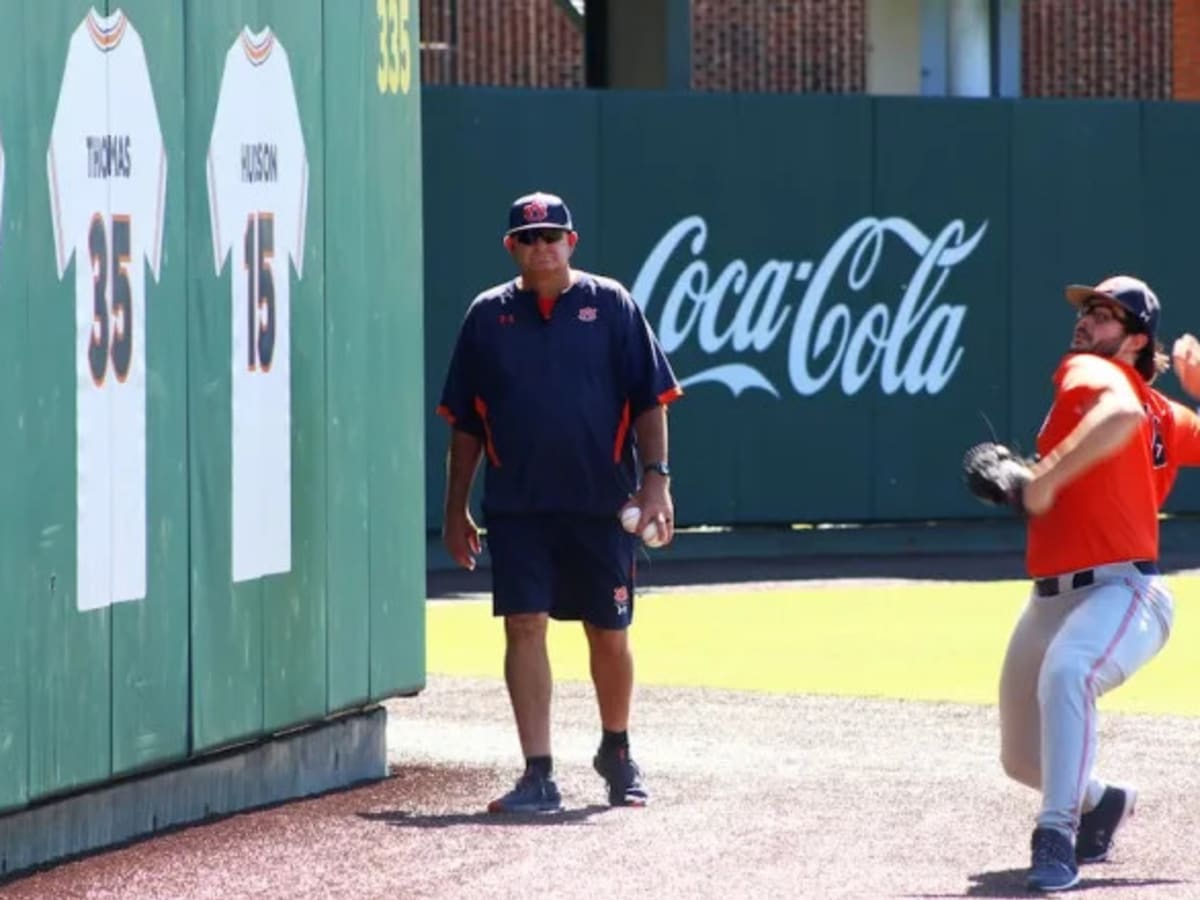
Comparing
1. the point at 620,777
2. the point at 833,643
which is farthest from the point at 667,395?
the point at 833,643

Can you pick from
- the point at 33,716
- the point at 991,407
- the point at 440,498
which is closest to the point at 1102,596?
the point at 33,716

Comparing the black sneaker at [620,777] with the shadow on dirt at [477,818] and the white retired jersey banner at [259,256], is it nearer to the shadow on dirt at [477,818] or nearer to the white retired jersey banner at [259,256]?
the shadow on dirt at [477,818]

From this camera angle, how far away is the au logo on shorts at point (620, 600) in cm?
1023

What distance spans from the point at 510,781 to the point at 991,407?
11.7 m

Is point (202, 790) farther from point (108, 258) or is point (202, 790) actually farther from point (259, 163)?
point (259, 163)

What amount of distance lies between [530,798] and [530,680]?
385mm

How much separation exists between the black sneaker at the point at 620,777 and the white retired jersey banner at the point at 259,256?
1.19 m

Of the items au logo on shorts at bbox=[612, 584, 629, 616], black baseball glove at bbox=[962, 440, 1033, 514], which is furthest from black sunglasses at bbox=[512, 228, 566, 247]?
black baseball glove at bbox=[962, 440, 1033, 514]

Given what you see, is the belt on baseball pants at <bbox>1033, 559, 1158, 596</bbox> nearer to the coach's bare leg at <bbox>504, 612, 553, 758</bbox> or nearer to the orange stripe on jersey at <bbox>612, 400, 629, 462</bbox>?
the orange stripe on jersey at <bbox>612, 400, 629, 462</bbox>

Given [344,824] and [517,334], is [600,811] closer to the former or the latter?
[344,824]

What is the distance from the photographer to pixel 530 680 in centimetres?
1016

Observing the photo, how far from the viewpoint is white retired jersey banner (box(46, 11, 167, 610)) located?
29.0 feet

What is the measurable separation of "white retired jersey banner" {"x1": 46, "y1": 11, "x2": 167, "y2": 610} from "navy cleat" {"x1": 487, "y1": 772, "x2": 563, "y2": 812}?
4.66 feet

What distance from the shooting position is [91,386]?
8938 mm
